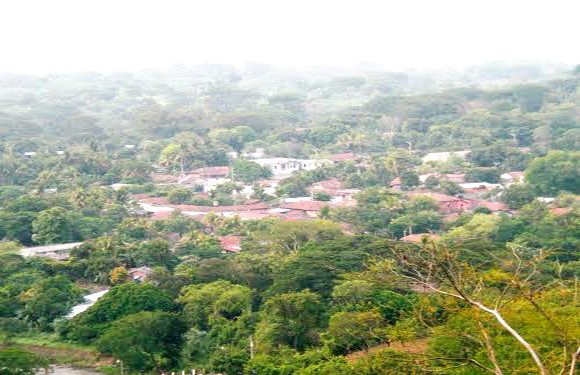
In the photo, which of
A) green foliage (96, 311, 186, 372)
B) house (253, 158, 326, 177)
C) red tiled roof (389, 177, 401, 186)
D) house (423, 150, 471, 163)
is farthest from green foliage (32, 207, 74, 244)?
house (423, 150, 471, 163)

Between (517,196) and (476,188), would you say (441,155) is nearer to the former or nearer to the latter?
(476,188)

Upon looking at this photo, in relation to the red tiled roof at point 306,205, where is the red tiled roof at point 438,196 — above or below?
above

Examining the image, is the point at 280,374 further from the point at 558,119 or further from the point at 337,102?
the point at 337,102

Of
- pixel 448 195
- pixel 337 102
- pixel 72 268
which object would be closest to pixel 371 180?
pixel 448 195

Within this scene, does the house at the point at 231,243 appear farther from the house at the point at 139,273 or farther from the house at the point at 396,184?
the house at the point at 396,184

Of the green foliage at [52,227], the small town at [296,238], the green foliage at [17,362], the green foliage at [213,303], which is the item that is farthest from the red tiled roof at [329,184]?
the green foliage at [17,362]
